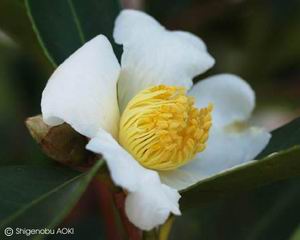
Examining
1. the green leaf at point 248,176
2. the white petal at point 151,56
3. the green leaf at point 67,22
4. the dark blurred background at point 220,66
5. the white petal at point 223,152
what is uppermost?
the green leaf at point 67,22

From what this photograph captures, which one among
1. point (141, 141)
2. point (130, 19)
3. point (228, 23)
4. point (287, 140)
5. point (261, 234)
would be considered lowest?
point (261, 234)

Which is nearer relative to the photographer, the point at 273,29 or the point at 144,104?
the point at 144,104

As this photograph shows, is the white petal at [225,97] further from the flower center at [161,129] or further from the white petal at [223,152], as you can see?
the flower center at [161,129]

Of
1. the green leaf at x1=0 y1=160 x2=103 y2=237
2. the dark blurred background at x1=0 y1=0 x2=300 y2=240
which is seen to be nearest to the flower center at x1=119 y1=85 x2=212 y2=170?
the green leaf at x1=0 y1=160 x2=103 y2=237

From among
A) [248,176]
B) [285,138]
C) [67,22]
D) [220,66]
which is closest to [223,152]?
[285,138]

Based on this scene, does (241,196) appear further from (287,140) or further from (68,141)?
(68,141)

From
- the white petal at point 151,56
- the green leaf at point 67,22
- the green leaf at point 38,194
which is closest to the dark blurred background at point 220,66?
the green leaf at point 67,22

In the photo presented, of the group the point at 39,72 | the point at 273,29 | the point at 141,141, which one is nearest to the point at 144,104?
the point at 141,141
